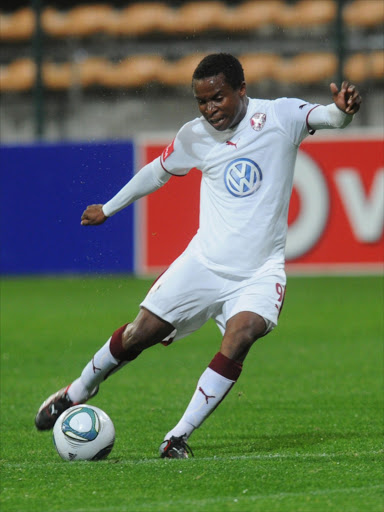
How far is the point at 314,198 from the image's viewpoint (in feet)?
40.8

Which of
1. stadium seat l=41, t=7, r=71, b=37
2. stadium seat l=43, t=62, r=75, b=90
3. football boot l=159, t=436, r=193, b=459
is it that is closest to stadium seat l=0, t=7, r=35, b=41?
stadium seat l=41, t=7, r=71, b=37

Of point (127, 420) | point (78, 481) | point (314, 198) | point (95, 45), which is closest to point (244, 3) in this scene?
point (95, 45)

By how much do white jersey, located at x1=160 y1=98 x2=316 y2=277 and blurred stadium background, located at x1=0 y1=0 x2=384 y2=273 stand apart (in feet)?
21.2

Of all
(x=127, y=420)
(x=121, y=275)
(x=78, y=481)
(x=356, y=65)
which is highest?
(x=356, y=65)

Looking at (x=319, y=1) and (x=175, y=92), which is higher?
(x=319, y=1)

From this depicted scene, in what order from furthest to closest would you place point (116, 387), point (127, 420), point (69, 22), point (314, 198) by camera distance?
point (69, 22)
point (314, 198)
point (116, 387)
point (127, 420)

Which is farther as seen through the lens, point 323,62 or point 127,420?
point 323,62

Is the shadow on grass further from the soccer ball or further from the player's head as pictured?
the player's head

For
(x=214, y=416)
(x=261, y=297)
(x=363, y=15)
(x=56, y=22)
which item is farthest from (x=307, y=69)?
(x=261, y=297)

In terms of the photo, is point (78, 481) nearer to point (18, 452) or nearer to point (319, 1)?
point (18, 452)

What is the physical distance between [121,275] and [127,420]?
7246mm

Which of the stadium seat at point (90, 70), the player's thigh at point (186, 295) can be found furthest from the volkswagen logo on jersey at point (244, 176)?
the stadium seat at point (90, 70)

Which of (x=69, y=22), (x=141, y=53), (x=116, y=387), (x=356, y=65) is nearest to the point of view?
(x=116, y=387)

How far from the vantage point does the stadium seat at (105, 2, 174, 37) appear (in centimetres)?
1580
